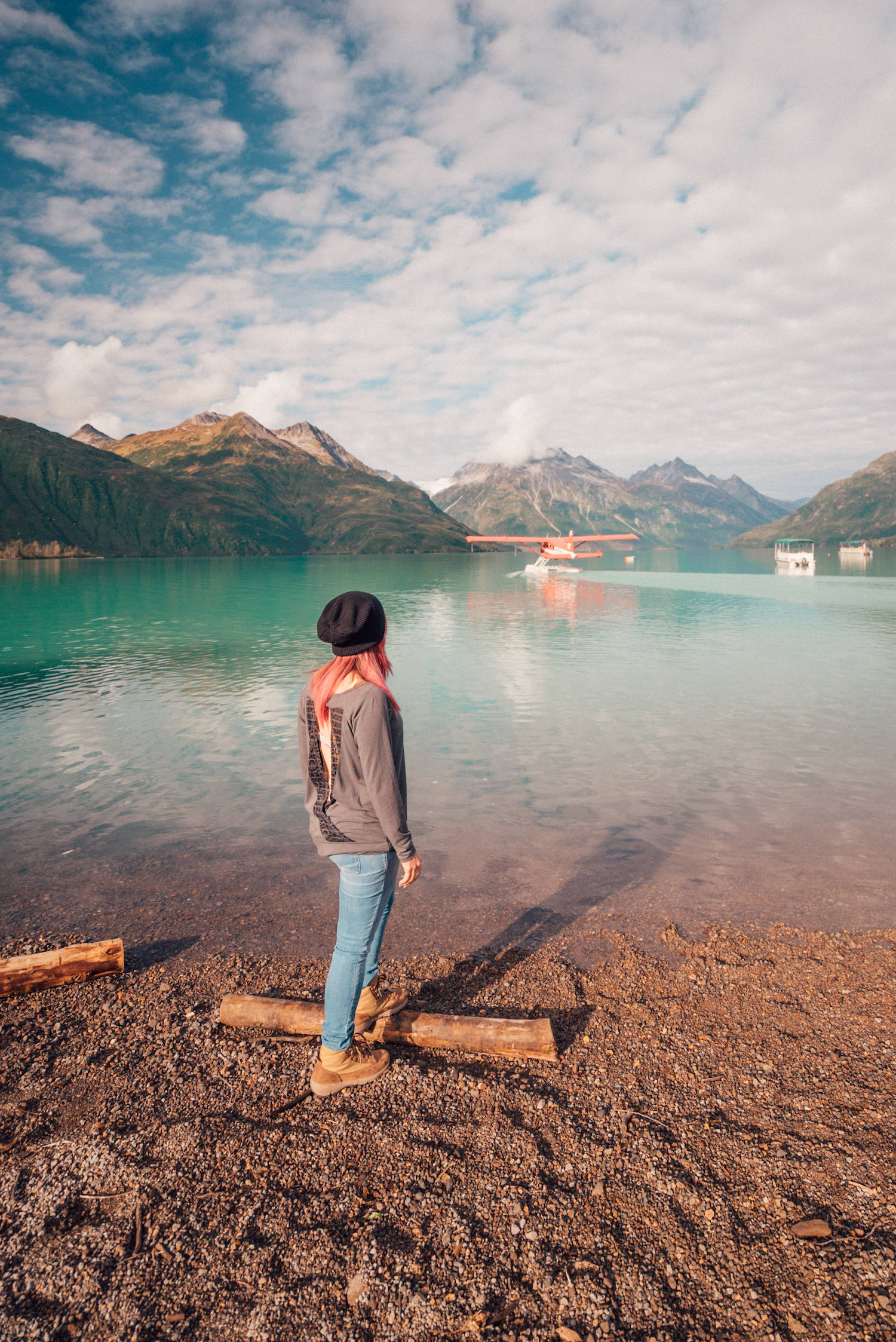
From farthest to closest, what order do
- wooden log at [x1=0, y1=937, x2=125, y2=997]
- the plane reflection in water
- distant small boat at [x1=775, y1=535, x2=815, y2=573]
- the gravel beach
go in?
distant small boat at [x1=775, y1=535, x2=815, y2=573] → the plane reflection in water → wooden log at [x1=0, y1=937, x2=125, y2=997] → the gravel beach

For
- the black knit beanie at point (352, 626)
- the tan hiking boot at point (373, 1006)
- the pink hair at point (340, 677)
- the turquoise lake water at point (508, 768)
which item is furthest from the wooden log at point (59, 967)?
the black knit beanie at point (352, 626)

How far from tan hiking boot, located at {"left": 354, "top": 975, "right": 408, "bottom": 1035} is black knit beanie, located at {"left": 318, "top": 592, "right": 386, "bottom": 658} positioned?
317cm

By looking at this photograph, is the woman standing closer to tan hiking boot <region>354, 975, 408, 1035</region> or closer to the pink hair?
the pink hair

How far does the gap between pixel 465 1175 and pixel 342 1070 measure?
1.37m

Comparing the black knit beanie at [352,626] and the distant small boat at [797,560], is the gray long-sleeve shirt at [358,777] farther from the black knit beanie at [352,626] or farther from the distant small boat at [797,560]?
the distant small boat at [797,560]

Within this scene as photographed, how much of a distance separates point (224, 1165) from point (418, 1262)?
1.60 m

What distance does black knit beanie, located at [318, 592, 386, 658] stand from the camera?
516cm

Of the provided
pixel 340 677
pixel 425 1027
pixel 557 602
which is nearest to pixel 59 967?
pixel 425 1027

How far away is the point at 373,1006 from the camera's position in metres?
6.21

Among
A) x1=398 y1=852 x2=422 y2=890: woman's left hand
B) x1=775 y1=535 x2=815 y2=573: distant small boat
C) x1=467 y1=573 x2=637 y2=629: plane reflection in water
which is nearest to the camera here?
x1=398 y1=852 x2=422 y2=890: woman's left hand

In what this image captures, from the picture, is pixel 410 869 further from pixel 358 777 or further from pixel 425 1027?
pixel 425 1027

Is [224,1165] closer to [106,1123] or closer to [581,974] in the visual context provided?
[106,1123]

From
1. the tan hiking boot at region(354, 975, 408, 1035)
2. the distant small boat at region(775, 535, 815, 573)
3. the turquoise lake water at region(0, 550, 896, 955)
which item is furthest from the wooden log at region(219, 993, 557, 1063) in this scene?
the distant small boat at region(775, 535, 815, 573)

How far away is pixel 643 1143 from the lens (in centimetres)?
491
